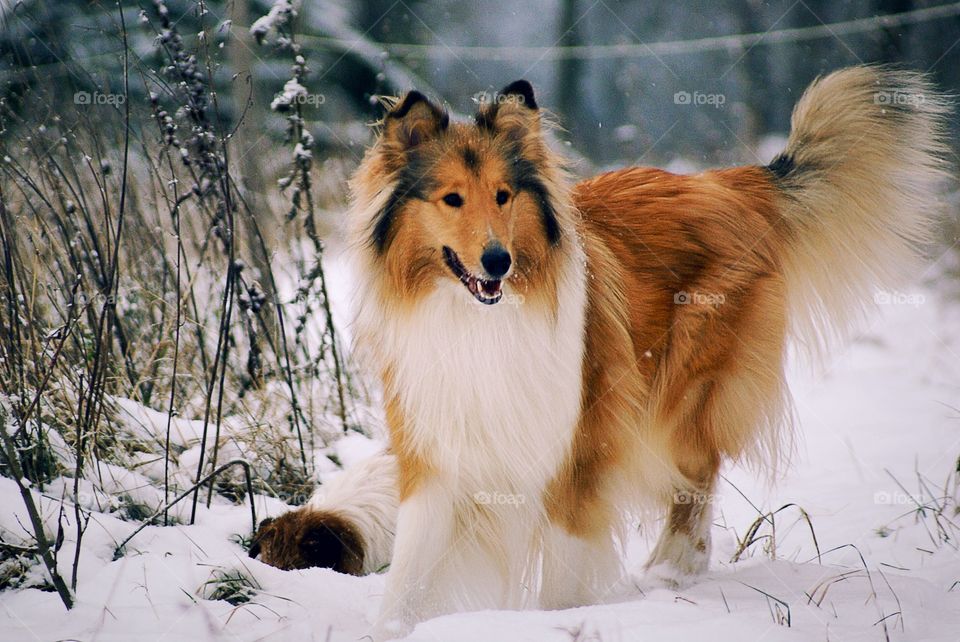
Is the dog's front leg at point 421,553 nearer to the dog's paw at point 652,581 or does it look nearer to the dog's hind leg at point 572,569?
→ the dog's hind leg at point 572,569

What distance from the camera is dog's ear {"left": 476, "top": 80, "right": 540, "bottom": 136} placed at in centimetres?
296

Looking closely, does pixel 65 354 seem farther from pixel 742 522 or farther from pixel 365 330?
pixel 742 522

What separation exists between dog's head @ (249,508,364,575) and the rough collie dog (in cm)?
8

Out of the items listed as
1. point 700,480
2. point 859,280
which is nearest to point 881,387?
point 859,280

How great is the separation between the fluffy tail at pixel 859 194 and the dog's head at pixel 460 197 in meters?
→ 1.42

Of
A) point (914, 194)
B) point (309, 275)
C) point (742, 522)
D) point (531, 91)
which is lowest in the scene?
point (742, 522)

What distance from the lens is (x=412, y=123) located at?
2.88m

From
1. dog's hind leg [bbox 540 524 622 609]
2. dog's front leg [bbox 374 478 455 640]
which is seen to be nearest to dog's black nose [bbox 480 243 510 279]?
dog's front leg [bbox 374 478 455 640]

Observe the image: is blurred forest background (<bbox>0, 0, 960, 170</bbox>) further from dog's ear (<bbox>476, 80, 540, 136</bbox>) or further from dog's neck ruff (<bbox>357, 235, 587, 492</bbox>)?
dog's neck ruff (<bbox>357, 235, 587, 492</bbox>)

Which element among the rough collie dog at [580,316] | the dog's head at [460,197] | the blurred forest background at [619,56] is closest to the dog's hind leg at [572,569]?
the rough collie dog at [580,316]

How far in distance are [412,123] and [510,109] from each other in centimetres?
39

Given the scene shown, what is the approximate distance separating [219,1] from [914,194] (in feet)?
29.0

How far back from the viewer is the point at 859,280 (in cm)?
366

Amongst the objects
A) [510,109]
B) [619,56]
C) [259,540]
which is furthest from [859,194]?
[619,56]
